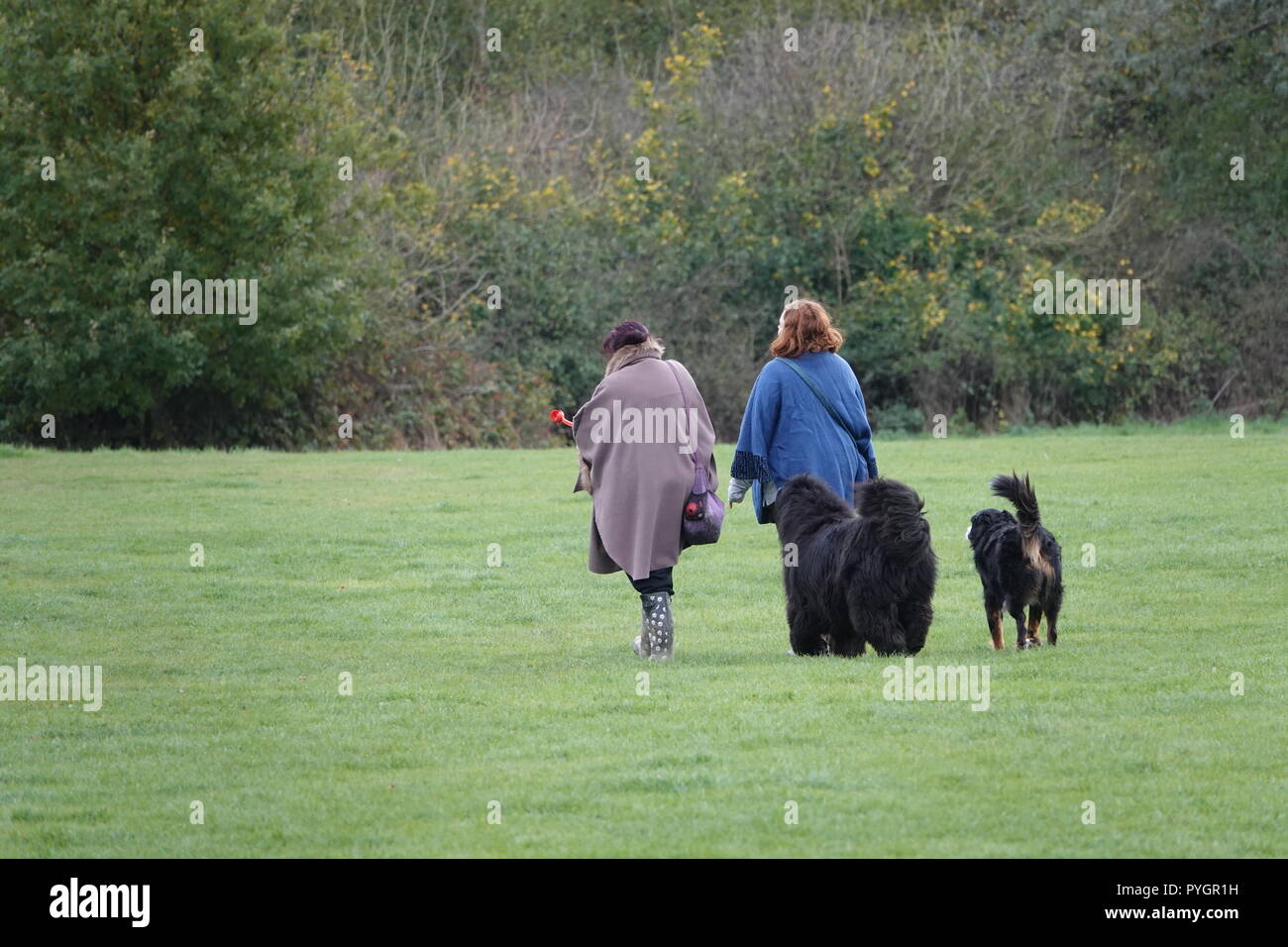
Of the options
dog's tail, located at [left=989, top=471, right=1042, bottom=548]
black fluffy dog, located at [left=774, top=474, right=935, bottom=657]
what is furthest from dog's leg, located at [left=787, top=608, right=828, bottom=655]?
dog's tail, located at [left=989, top=471, right=1042, bottom=548]

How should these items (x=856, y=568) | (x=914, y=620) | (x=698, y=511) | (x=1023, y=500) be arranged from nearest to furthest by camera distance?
(x=856, y=568)
(x=914, y=620)
(x=1023, y=500)
(x=698, y=511)

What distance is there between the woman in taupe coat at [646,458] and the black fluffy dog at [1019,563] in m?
1.77

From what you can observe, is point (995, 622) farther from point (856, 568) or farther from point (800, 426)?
point (800, 426)

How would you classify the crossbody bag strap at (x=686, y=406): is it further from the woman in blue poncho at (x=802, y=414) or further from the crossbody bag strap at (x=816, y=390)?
the crossbody bag strap at (x=816, y=390)

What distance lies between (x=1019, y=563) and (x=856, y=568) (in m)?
1.06

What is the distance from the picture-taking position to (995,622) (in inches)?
414

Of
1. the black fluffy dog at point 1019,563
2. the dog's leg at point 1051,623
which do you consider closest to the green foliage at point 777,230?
the black fluffy dog at point 1019,563

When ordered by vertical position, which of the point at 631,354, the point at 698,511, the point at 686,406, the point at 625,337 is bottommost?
the point at 698,511

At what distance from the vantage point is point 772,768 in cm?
732

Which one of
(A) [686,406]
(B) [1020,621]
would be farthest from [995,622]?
(A) [686,406]

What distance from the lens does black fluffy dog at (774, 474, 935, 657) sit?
9797 millimetres

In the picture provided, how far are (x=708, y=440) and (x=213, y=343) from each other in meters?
17.8
